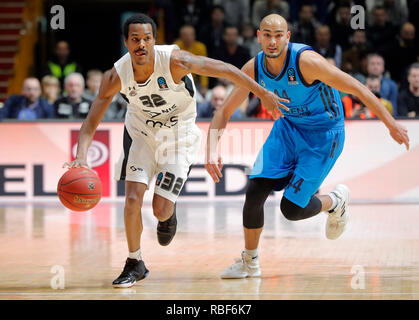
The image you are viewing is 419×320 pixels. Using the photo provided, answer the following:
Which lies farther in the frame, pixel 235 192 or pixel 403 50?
pixel 403 50

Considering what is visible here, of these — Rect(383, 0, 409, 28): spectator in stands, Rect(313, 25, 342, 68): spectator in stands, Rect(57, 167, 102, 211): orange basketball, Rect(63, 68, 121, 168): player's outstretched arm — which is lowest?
Rect(57, 167, 102, 211): orange basketball

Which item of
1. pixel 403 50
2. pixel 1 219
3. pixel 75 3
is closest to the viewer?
pixel 1 219

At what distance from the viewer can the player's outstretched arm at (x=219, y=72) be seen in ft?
16.4

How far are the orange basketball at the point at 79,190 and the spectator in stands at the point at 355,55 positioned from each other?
708cm

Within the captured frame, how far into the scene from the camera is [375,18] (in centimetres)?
1216

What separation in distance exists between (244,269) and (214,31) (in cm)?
772

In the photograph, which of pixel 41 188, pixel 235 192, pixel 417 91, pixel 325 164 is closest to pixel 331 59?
pixel 417 91

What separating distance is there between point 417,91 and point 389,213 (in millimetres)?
2256

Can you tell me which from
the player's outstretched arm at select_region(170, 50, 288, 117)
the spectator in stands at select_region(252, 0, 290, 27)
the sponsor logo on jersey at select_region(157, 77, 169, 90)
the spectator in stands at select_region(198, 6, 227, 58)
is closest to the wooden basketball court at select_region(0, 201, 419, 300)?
the player's outstretched arm at select_region(170, 50, 288, 117)

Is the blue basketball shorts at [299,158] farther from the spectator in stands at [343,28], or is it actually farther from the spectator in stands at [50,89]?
the spectator in stands at [343,28]

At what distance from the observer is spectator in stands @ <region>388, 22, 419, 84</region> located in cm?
1191

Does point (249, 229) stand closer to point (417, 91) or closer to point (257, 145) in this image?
point (257, 145)

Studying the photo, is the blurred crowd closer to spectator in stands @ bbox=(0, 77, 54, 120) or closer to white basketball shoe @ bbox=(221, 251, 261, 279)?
spectator in stands @ bbox=(0, 77, 54, 120)

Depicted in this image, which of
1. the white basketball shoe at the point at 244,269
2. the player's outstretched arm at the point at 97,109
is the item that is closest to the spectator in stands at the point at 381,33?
the white basketball shoe at the point at 244,269
